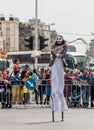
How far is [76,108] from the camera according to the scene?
23.1 metres

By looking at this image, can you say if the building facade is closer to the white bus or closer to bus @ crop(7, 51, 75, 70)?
the white bus

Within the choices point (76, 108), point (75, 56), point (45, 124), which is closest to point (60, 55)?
point (45, 124)

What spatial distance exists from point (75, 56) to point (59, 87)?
43.9 meters

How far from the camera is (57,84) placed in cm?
1593

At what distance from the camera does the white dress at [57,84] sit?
15.9 meters

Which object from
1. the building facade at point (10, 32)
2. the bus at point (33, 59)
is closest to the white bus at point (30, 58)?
the bus at point (33, 59)

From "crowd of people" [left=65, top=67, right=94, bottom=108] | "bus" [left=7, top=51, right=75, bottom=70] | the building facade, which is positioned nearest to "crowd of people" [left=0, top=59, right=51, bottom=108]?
"crowd of people" [left=65, top=67, right=94, bottom=108]

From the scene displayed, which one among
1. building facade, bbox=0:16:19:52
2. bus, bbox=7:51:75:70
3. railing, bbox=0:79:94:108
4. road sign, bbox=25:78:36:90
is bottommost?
railing, bbox=0:79:94:108

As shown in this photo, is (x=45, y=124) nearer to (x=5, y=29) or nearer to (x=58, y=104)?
(x=58, y=104)

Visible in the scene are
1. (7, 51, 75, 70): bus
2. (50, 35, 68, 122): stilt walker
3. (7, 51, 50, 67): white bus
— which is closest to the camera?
(50, 35, 68, 122): stilt walker

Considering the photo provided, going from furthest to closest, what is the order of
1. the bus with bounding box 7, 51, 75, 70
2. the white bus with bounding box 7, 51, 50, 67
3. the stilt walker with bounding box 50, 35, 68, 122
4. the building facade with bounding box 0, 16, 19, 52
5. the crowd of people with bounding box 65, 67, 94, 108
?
the building facade with bounding box 0, 16, 19, 52 < the white bus with bounding box 7, 51, 50, 67 < the bus with bounding box 7, 51, 75, 70 < the crowd of people with bounding box 65, 67, 94, 108 < the stilt walker with bounding box 50, 35, 68, 122

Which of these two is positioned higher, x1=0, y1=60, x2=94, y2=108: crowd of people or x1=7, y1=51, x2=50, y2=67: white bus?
x1=7, y1=51, x2=50, y2=67: white bus

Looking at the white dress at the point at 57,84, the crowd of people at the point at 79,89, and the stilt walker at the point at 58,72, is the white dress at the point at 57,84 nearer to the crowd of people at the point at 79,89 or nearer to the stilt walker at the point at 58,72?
the stilt walker at the point at 58,72

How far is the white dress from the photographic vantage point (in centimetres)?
1592
